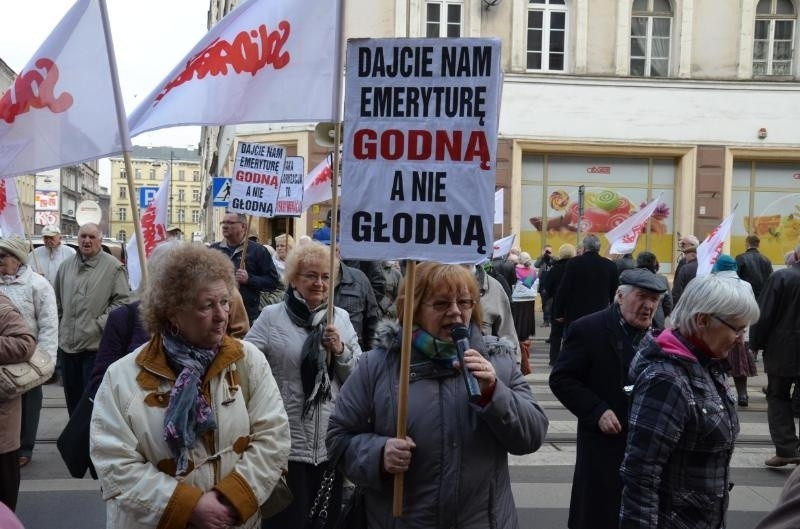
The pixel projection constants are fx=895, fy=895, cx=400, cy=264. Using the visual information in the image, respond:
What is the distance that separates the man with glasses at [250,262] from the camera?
834 centimetres

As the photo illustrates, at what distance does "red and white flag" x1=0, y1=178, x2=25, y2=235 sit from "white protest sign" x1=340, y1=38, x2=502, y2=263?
26.9 feet

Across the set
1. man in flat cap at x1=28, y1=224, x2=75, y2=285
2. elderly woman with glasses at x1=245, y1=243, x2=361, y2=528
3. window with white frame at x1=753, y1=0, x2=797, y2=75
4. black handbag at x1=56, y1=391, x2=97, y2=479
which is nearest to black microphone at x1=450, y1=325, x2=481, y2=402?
elderly woman with glasses at x1=245, y1=243, x2=361, y2=528

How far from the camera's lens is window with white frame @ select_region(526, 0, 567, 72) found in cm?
2286

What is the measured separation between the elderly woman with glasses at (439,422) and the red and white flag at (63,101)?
225 cm

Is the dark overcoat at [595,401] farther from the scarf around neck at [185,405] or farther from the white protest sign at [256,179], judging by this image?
the white protest sign at [256,179]

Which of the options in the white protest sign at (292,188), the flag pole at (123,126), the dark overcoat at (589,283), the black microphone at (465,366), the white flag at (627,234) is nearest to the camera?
the black microphone at (465,366)

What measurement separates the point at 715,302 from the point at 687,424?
0.47 metres

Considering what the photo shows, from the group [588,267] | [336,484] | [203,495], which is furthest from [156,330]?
[588,267]

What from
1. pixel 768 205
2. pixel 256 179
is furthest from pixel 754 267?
pixel 768 205

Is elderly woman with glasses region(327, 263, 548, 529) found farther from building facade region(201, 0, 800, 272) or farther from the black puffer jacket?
building facade region(201, 0, 800, 272)

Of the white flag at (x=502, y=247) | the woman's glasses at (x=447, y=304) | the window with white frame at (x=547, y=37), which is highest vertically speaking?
the window with white frame at (x=547, y=37)

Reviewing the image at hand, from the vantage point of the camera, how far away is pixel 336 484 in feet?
15.1

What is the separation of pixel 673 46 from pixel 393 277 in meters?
17.9

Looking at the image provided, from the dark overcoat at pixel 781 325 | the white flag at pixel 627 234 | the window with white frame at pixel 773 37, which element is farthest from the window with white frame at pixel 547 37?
the dark overcoat at pixel 781 325
